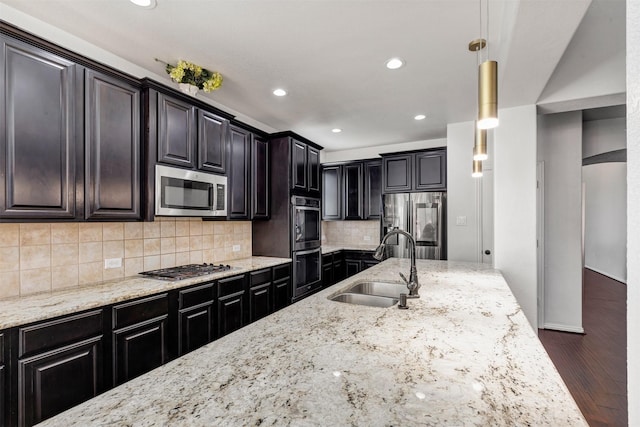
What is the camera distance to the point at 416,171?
4.49 meters

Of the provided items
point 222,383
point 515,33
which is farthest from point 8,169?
point 515,33

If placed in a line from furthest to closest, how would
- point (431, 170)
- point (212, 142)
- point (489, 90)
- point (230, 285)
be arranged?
point (431, 170) → point (212, 142) → point (230, 285) → point (489, 90)

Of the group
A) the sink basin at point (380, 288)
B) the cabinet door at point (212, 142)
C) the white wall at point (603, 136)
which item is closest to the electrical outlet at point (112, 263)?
the cabinet door at point (212, 142)

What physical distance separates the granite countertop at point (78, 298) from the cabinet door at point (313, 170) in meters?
1.88

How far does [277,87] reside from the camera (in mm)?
3012

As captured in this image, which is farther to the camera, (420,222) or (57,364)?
(420,222)

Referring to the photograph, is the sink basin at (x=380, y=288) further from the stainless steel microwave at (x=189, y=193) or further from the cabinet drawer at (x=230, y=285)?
the stainless steel microwave at (x=189, y=193)

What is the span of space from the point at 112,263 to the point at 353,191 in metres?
3.58

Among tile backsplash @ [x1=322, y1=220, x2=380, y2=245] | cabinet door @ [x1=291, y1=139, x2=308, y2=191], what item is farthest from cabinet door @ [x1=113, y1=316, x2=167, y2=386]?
tile backsplash @ [x1=322, y1=220, x2=380, y2=245]

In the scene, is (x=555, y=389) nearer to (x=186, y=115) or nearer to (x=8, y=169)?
(x=8, y=169)

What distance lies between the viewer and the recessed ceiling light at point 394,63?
98.0 inches

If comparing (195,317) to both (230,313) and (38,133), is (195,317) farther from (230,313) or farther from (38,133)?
(38,133)

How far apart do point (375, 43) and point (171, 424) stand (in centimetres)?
242
